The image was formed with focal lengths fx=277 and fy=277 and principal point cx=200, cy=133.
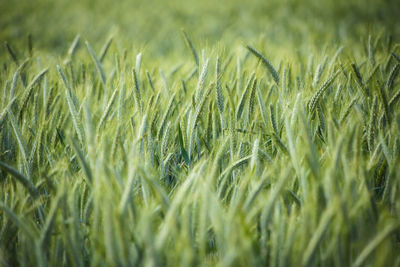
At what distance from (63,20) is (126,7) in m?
1.05

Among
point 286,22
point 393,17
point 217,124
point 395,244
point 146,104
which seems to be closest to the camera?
point 395,244

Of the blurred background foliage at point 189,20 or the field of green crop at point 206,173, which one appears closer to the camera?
the field of green crop at point 206,173

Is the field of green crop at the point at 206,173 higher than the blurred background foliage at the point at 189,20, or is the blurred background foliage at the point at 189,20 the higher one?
the blurred background foliage at the point at 189,20

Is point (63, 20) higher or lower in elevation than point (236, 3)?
lower

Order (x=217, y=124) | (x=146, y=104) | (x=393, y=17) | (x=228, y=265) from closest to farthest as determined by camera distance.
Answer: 1. (x=228, y=265)
2. (x=146, y=104)
3. (x=217, y=124)
4. (x=393, y=17)

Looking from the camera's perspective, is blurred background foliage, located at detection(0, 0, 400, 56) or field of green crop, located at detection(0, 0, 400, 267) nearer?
field of green crop, located at detection(0, 0, 400, 267)

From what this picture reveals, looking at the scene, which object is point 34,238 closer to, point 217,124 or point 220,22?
point 217,124

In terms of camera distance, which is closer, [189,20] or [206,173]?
[206,173]

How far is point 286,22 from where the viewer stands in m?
3.20

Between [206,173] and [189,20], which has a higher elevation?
[189,20]

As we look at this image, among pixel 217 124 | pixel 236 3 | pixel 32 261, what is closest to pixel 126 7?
pixel 236 3

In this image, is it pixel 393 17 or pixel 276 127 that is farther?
pixel 393 17

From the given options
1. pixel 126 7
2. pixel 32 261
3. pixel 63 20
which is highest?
pixel 126 7

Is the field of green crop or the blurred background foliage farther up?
the blurred background foliage
